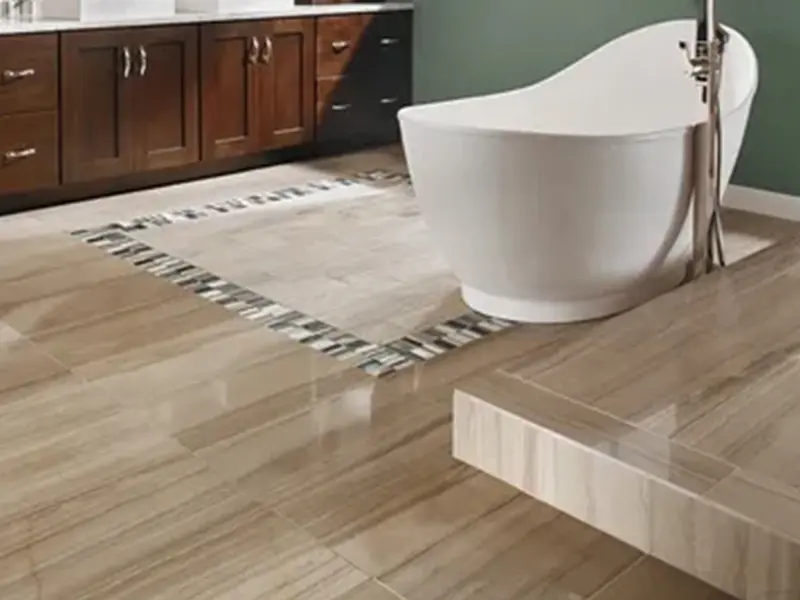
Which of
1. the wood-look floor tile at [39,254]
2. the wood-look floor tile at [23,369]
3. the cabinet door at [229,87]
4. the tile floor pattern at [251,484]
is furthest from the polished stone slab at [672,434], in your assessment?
the cabinet door at [229,87]

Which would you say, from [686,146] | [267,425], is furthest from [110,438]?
[686,146]

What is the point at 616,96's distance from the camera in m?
4.20

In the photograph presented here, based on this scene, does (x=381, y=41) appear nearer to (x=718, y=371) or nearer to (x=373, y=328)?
(x=373, y=328)

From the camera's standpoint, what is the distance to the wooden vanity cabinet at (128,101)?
14.5 ft

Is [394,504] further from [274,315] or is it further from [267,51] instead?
[267,51]

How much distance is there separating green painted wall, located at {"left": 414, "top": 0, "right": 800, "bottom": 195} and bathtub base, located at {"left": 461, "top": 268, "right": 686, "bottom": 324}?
138 cm

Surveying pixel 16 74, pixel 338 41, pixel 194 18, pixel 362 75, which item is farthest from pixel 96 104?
pixel 362 75

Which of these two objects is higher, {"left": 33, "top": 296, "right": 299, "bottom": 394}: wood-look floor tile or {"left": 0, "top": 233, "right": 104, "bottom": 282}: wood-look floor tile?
{"left": 0, "top": 233, "right": 104, "bottom": 282}: wood-look floor tile

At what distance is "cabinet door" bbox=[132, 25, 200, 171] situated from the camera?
4.61m

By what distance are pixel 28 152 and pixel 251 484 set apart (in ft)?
8.29

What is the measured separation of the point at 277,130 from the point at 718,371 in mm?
3317

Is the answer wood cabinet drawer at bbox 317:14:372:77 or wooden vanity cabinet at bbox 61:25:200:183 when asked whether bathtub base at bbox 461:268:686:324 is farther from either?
wood cabinet drawer at bbox 317:14:372:77

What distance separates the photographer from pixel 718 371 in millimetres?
2305

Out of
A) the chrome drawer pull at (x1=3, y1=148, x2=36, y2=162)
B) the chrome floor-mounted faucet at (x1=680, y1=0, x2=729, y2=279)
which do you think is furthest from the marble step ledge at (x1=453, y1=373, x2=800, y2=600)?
the chrome drawer pull at (x1=3, y1=148, x2=36, y2=162)
